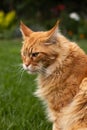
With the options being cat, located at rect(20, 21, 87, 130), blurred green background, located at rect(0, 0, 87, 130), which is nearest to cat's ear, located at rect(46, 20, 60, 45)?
cat, located at rect(20, 21, 87, 130)

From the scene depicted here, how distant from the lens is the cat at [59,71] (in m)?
4.39

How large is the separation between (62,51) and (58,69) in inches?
8.0

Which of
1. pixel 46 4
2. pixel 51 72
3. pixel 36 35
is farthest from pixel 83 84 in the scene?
pixel 46 4

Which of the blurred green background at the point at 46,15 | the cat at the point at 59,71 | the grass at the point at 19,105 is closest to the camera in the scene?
the cat at the point at 59,71

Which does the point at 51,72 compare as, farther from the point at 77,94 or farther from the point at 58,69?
the point at 77,94

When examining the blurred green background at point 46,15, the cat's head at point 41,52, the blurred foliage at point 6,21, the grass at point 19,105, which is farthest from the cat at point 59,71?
the blurred foliage at point 6,21

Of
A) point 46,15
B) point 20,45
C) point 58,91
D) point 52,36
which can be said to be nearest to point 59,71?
point 58,91

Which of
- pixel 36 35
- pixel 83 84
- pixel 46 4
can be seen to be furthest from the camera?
pixel 46 4

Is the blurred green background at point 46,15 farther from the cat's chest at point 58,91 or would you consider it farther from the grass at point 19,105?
the cat's chest at point 58,91

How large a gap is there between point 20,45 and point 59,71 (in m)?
7.46

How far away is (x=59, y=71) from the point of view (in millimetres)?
4574

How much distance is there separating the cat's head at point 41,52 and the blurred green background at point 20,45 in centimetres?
51

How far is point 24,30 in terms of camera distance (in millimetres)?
4789

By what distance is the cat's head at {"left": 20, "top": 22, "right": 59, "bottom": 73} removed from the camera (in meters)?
4.46
